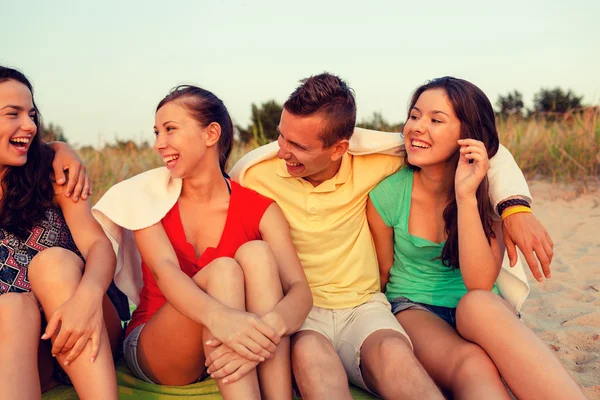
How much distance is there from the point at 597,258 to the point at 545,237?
3.21 meters

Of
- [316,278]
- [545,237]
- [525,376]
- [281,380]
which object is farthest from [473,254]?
[281,380]

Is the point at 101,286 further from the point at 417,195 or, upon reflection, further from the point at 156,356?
the point at 417,195

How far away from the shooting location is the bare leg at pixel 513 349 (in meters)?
2.63

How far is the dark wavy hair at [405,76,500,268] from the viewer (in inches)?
126

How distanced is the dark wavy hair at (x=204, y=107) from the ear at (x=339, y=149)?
21.7 inches

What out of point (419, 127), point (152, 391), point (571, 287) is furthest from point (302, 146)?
point (571, 287)

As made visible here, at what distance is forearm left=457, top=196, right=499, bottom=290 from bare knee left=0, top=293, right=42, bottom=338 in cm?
190

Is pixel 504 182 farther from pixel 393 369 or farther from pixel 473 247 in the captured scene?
pixel 393 369

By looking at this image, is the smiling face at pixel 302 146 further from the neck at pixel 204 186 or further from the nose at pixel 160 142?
the nose at pixel 160 142

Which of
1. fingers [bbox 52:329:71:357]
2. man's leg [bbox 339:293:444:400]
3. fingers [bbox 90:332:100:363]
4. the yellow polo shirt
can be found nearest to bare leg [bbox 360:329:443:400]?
man's leg [bbox 339:293:444:400]

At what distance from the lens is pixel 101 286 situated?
274cm

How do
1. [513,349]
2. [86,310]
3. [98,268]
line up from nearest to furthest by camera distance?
[86,310]
[513,349]
[98,268]

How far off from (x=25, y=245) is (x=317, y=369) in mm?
1466

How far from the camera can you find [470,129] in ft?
10.6
